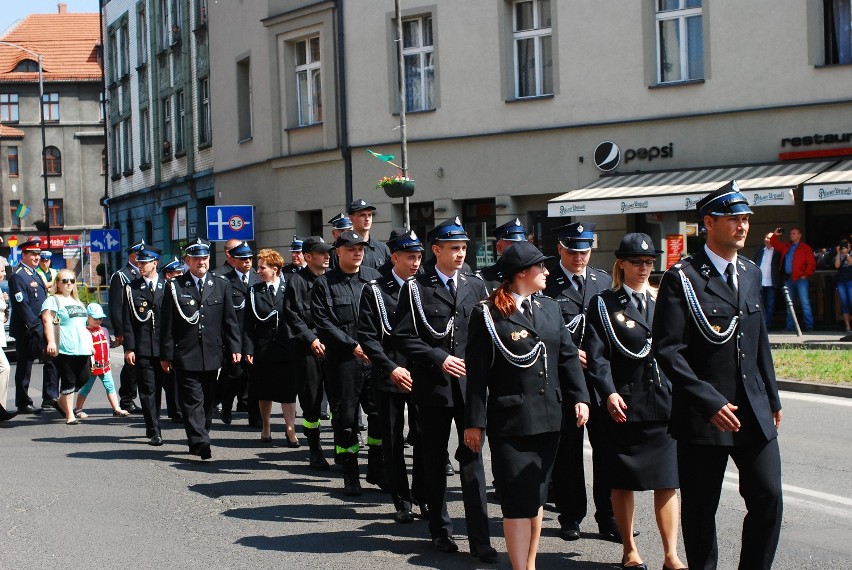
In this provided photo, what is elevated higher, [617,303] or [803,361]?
[617,303]

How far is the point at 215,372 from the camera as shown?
1156cm

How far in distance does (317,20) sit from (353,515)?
22.5 m

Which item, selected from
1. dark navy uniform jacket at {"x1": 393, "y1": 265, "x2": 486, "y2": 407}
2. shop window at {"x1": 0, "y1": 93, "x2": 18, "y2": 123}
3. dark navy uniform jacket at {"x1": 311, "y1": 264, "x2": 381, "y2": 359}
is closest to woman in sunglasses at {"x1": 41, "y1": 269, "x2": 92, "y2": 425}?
dark navy uniform jacket at {"x1": 311, "y1": 264, "x2": 381, "y2": 359}

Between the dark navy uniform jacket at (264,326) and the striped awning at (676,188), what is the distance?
10.2m

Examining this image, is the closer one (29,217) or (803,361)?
(803,361)

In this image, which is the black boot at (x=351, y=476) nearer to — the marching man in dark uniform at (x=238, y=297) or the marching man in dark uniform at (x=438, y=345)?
the marching man in dark uniform at (x=438, y=345)

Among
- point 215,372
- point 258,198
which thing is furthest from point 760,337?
point 258,198

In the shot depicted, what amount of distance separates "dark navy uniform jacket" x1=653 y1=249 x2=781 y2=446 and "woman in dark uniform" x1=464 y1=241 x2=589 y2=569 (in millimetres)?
781

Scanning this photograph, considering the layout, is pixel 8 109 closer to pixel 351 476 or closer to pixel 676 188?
pixel 676 188

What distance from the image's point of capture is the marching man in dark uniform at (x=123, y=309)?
13.8m

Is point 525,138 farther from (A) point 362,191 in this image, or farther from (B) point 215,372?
(B) point 215,372

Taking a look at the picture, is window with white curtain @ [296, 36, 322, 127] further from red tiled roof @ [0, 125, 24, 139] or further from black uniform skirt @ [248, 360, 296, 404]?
red tiled roof @ [0, 125, 24, 139]

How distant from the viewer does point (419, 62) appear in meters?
27.6

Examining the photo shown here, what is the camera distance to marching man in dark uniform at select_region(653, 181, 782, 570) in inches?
219
